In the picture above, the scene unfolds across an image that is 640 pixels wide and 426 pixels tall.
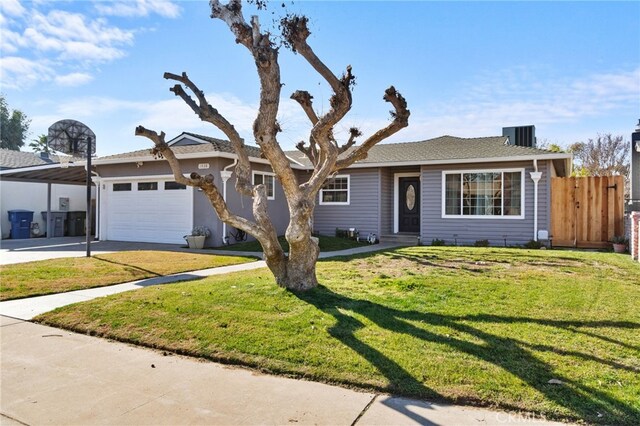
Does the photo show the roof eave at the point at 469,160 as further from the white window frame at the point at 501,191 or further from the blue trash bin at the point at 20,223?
the blue trash bin at the point at 20,223

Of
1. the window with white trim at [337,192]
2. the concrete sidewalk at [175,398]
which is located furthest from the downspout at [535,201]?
the concrete sidewalk at [175,398]

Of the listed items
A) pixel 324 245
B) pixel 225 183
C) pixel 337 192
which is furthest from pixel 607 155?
pixel 225 183

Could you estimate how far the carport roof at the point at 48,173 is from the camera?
1686 cm

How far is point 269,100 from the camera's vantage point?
610cm

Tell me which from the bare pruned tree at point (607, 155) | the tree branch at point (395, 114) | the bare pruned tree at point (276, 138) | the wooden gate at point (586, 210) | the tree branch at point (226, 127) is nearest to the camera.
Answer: the tree branch at point (395, 114)

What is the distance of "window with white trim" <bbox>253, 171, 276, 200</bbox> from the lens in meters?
15.4

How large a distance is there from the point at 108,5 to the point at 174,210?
24.3ft

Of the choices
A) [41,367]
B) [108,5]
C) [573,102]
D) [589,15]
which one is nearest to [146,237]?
[108,5]

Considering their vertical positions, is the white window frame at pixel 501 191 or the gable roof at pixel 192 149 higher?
the gable roof at pixel 192 149

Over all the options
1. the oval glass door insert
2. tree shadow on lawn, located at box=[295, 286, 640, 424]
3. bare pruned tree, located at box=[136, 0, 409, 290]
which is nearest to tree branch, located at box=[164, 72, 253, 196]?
Answer: bare pruned tree, located at box=[136, 0, 409, 290]

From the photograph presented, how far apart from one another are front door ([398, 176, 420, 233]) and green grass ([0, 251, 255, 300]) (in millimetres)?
7273

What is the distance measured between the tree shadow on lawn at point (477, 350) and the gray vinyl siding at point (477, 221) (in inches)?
366

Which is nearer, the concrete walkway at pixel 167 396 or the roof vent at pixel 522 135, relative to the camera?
the concrete walkway at pixel 167 396

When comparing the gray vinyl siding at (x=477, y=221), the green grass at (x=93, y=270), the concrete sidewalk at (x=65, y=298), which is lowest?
the concrete sidewalk at (x=65, y=298)
